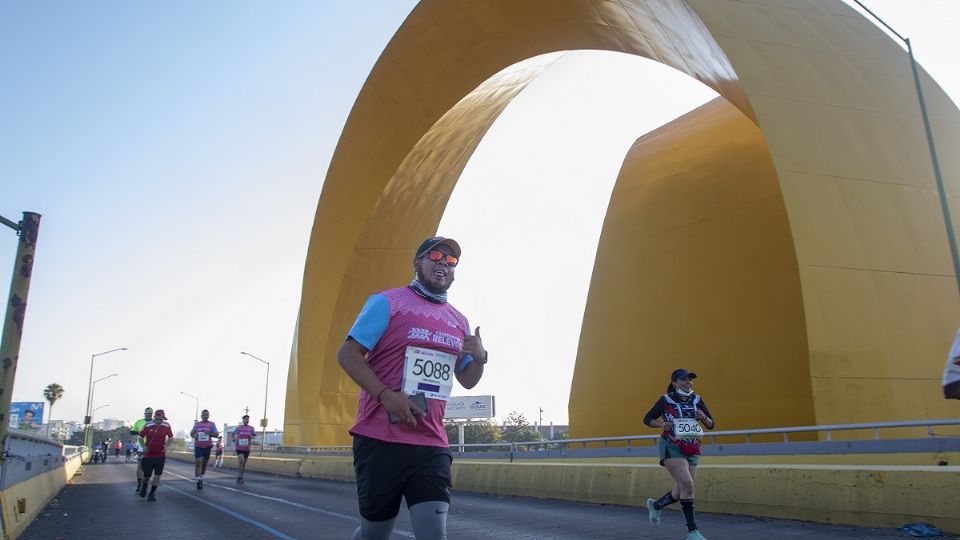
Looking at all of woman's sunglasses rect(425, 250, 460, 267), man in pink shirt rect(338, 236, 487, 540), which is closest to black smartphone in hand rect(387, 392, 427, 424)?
man in pink shirt rect(338, 236, 487, 540)

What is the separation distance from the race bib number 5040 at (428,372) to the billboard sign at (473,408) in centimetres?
2791

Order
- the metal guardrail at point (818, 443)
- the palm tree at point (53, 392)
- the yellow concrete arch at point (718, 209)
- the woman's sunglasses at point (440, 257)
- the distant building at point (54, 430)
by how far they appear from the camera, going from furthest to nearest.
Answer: the palm tree at point (53, 392) → the distant building at point (54, 430) → the yellow concrete arch at point (718, 209) → the metal guardrail at point (818, 443) → the woman's sunglasses at point (440, 257)

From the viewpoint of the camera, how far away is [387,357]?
303 cm

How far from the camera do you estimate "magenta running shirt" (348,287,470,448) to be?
9.64ft

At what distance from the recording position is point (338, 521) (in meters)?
8.64

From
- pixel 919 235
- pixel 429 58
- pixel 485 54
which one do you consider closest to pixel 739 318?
pixel 919 235

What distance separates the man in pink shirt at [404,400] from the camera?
2865mm

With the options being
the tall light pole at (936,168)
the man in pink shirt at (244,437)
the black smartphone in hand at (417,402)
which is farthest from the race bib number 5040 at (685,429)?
the man in pink shirt at (244,437)

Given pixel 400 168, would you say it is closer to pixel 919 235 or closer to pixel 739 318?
pixel 739 318

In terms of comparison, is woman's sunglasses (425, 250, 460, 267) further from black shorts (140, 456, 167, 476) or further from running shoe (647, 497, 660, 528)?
black shorts (140, 456, 167, 476)

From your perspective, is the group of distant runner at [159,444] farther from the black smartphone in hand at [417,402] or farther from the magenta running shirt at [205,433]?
the black smartphone in hand at [417,402]

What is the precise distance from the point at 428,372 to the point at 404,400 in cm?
25

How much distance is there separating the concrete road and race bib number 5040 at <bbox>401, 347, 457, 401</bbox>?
430 centimetres

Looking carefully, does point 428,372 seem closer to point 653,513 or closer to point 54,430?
point 653,513
